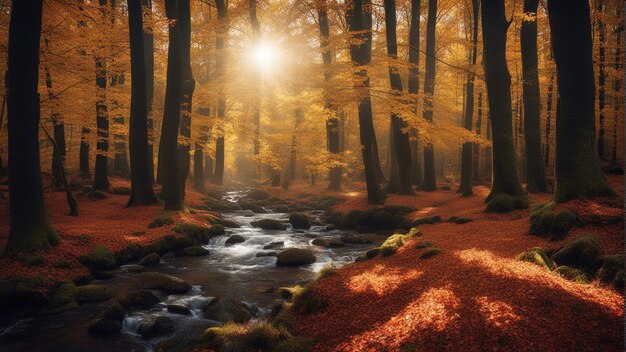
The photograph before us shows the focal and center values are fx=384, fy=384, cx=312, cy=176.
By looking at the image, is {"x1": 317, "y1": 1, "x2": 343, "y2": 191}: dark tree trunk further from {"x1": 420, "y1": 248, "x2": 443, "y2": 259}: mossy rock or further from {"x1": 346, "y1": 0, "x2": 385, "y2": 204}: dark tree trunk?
{"x1": 420, "y1": 248, "x2": 443, "y2": 259}: mossy rock

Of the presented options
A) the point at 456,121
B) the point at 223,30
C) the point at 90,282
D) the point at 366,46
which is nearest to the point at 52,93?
the point at 223,30

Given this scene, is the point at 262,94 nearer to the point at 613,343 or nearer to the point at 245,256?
the point at 245,256

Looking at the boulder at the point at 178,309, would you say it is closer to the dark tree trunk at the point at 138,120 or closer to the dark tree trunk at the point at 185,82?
the dark tree trunk at the point at 185,82

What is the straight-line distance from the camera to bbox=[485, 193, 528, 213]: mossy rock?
12.5 meters

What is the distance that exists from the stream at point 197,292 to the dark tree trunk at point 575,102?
663 cm

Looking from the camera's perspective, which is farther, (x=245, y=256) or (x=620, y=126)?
(x=620, y=126)

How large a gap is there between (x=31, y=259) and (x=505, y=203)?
13499 millimetres

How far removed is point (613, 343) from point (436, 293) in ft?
7.42

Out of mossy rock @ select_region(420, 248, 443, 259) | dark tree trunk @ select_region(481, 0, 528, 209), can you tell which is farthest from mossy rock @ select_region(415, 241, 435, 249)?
dark tree trunk @ select_region(481, 0, 528, 209)

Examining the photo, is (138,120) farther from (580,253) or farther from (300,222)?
(580,253)

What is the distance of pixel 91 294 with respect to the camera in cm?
868

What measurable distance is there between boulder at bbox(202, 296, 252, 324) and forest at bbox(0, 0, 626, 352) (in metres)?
0.05

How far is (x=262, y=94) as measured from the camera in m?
26.2

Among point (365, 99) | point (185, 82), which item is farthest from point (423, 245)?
point (185, 82)
